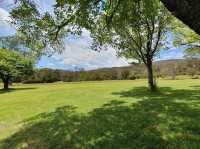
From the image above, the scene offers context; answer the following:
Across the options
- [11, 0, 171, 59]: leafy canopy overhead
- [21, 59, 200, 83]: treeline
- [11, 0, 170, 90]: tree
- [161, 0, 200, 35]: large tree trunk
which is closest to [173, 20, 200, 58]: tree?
[11, 0, 170, 90]: tree

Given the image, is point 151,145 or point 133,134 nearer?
point 151,145

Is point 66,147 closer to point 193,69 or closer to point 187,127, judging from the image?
point 187,127

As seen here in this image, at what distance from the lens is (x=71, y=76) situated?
2734 inches

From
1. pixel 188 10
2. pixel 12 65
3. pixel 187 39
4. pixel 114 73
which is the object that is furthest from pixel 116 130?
pixel 114 73

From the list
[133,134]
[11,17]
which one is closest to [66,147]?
[133,134]

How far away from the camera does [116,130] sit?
12734mm

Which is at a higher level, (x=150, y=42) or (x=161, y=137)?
(x=150, y=42)

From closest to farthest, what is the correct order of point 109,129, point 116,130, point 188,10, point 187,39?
point 188,10 < point 116,130 < point 109,129 < point 187,39

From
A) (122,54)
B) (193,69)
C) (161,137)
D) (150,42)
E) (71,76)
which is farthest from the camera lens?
(71,76)

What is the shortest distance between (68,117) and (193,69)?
170 ft

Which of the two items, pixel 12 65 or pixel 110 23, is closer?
pixel 110 23

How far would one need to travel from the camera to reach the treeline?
216 feet

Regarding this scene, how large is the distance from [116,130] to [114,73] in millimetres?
55204

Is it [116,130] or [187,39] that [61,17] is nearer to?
[116,130]
